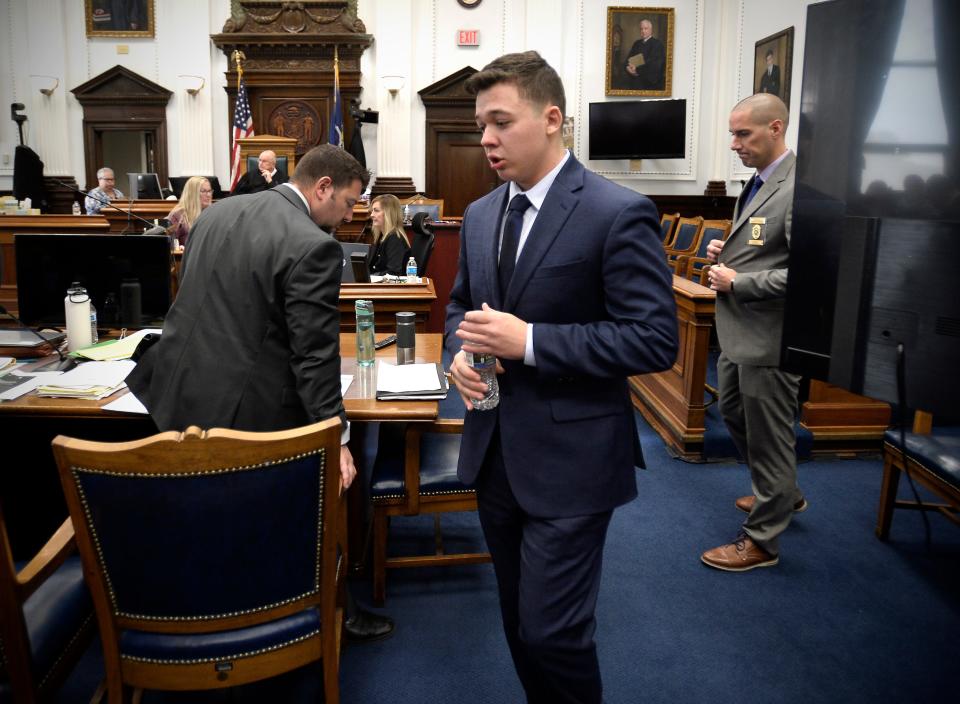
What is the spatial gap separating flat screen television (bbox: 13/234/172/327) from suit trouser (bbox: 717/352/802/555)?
236 cm

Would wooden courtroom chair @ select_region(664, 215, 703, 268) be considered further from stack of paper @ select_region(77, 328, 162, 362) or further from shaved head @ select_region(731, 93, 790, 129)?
stack of paper @ select_region(77, 328, 162, 362)

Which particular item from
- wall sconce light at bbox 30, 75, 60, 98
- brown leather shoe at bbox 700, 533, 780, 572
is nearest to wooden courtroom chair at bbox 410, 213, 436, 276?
brown leather shoe at bbox 700, 533, 780, 572

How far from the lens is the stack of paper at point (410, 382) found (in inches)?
91.9

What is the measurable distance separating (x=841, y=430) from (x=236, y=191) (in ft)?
20.5

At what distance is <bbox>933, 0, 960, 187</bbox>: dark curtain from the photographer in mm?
898

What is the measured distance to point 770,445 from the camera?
2756mm

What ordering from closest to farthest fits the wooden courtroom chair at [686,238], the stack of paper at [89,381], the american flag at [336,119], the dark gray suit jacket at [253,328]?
the dark gray suit jacket at [253,328] → the stack of paper at [89,381] → the wooden courtroom chair at [686,238] → the american flag at [336,119]

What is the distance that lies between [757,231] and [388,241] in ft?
12.0

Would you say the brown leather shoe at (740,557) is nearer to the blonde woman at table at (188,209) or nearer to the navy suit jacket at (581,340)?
the navy suit jacket at (581,340)

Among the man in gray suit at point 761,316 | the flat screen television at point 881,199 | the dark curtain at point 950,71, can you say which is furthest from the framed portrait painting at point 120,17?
the dark curtain at point 950,71

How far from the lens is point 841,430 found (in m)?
4.00

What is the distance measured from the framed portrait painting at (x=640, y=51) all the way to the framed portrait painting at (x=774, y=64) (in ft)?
3.98

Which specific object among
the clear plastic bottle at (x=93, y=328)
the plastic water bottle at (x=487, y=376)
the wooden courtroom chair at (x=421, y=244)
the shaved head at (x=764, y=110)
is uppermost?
the shaved head at (x=764, y=110)

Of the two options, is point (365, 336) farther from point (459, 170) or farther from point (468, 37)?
point (468, 37)
